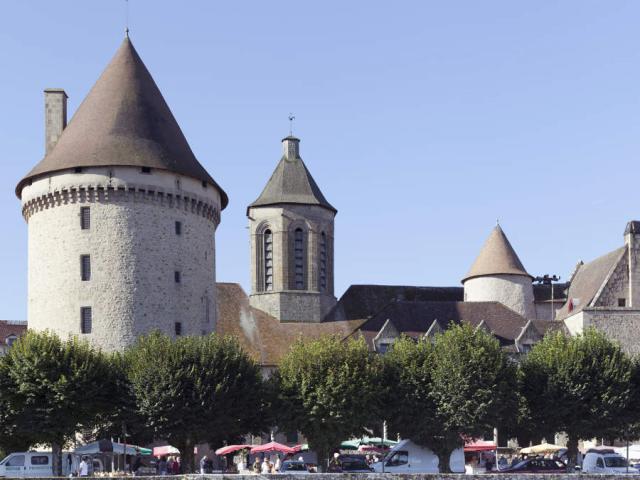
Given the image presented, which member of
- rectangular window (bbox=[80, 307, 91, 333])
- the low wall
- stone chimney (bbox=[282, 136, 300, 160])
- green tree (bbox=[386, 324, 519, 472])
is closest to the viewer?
the low wall

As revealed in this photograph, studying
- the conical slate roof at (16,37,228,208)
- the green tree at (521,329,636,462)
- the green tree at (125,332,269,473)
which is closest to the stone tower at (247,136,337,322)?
the conical slate roof at (16,37,228,208)

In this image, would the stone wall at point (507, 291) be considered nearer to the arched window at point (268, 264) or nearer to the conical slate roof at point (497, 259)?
the conical slate roof at point (497, 259)

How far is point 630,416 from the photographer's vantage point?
55.4m

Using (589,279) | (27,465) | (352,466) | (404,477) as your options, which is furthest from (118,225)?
(589,279)

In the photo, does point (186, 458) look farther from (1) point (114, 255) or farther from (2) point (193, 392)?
(1) point (114, 255)

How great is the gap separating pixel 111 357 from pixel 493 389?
54.9 feet

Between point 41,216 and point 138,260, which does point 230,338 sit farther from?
point 41,216

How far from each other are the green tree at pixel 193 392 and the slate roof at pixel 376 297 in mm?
33950

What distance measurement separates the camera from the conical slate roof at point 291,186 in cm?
8794

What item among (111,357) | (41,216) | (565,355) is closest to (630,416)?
(565,355)

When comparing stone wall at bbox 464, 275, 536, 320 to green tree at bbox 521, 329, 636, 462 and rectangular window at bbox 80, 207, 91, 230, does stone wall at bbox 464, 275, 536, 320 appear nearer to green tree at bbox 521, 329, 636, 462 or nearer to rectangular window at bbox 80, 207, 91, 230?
green tree at bbox 521, 329, 636, 462

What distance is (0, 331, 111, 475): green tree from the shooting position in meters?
49.2

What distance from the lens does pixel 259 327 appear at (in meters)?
80.1

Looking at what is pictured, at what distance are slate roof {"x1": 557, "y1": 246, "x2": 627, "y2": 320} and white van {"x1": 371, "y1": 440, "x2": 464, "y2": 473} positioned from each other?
2661cm
